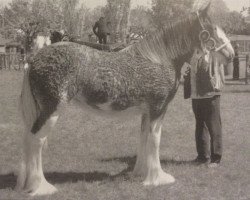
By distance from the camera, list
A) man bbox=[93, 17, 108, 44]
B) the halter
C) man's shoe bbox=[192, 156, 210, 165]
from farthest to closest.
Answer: man bbox=[93, 17, 108, 44]
man's shoe bbox=[192, 156, 210, 165]
the halter

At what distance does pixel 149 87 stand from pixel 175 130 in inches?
206

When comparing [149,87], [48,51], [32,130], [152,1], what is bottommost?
[32,130]

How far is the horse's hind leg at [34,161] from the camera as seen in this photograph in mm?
6344

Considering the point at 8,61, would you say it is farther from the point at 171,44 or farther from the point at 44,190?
the point at 44,190

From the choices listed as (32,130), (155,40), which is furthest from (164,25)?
(32,130)

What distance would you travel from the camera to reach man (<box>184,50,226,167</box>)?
26.1 ft

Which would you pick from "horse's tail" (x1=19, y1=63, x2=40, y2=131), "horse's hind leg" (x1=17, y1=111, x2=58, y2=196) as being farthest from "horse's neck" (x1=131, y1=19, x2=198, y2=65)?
"horse's hind leg" (x1=17, y1=111, x2=58, y2=196)

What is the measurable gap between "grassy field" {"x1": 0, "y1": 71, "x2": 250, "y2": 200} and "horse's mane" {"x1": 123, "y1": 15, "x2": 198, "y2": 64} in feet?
3.45

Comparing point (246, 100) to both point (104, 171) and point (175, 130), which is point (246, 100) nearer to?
point (175, 130)

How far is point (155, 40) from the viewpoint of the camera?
6.91m

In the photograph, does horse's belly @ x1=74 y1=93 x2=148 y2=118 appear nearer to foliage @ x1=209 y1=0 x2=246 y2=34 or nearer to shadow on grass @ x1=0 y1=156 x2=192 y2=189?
shadow on grass @ x1=0 y1=156 x2=192 y2=189

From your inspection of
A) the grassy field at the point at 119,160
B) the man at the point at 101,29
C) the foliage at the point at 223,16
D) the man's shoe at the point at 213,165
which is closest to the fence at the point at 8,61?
the foliage at the point at 223,16

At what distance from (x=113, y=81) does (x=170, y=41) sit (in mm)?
1130

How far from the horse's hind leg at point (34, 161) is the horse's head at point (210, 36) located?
8.02 ft
